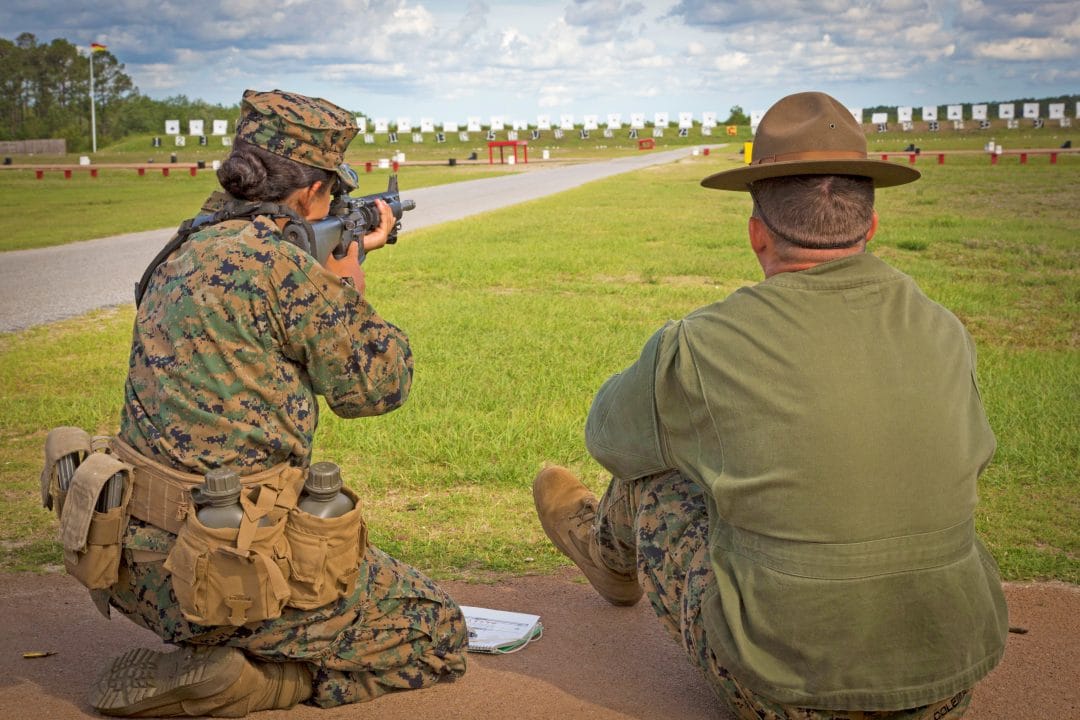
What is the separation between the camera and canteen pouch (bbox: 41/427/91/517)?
10.3ft

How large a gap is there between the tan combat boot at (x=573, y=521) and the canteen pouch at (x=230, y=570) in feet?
3.83

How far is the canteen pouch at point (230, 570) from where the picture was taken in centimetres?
290

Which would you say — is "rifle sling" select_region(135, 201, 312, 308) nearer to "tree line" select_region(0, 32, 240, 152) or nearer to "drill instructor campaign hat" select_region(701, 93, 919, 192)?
"drill instructor campaign hat" select_region(701, 93, 919, 192)

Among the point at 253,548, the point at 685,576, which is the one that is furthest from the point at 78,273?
the point at 685,576

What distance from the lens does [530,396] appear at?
7.15 m

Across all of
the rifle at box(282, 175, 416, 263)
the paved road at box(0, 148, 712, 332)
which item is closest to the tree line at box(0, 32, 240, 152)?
the paved road at box(0, 148, 712, 332)

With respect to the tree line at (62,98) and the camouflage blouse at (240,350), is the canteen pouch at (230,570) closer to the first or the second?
the camouflage blouse at (240,350)

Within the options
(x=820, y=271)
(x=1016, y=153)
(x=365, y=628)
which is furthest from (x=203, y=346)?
(x=1016, y=153)

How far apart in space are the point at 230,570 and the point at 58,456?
666 millimetres

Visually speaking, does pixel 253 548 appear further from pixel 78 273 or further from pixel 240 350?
pixel 78 273

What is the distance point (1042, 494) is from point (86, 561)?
4.36m

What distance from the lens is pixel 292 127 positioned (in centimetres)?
312

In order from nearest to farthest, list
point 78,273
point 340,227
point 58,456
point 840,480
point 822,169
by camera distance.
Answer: point 840,480 → point 822,169 → point 58,456 → point 340,227 → point 78,273

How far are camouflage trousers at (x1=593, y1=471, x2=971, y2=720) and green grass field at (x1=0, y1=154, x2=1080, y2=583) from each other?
58.3 inches
